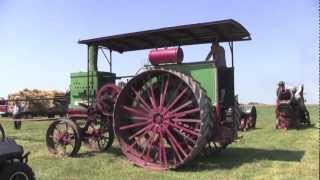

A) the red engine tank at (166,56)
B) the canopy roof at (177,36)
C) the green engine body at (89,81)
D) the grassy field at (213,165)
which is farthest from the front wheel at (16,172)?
the green engine body at (89,81)

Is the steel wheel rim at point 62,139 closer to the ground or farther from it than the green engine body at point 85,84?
closer to the ground

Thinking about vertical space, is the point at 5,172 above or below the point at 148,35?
below

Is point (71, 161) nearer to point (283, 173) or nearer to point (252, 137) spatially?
point (283, 173)

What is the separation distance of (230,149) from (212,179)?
4.42 metres

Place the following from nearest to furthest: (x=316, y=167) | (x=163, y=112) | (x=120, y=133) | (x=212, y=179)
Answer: (x=212, y=179) < (x=316, y=167) < (x=163, y=112) < (x=120, y=133)

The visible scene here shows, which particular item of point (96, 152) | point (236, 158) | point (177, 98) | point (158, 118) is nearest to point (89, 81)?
point (96, 152)

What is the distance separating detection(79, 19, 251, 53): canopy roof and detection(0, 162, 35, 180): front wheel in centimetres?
486

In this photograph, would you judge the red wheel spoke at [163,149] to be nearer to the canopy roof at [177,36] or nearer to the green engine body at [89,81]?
the canopy roof at [177,36]

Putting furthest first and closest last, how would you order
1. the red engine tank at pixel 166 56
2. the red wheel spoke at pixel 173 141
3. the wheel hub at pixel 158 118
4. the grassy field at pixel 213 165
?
1. the red engine tank at pixel 166 56
2. the wheel hub at pixel 158 118
3. the red wheel spoke at pixel 173 141
4. the grassy field at pixel 213 165

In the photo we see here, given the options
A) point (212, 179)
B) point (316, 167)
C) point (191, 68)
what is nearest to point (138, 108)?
point (191, 68)

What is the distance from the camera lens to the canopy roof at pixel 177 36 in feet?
36.0

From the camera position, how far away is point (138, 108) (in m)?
11.5

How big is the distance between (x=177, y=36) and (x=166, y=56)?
1090 millimetres

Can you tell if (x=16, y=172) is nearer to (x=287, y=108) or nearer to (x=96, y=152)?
(x=96, y=152)
